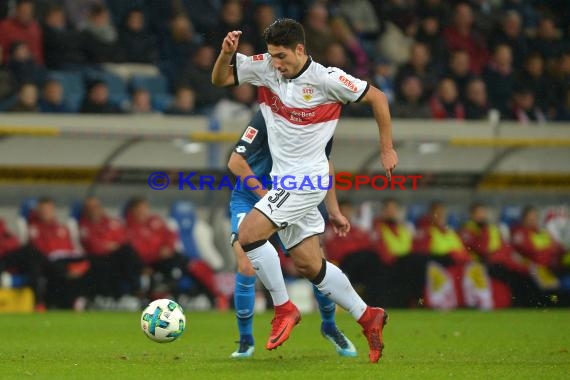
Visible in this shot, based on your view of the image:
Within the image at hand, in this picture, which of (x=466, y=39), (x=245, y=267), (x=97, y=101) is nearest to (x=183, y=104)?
Answer: (x=97, y=101)

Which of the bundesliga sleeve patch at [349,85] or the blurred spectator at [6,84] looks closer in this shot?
the bundesliga sleeve patch at [349,85]

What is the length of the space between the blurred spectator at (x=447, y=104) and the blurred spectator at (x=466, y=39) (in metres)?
1.61

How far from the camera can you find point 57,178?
15.1 m

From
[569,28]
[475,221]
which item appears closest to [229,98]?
[475,221]

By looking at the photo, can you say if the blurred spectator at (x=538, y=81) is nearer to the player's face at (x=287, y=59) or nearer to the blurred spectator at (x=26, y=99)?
the blurred spectator at (x=26, y=99)

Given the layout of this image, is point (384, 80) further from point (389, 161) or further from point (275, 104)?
point (389, 161)

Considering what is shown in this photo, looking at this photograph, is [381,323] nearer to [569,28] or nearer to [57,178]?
[57,178]

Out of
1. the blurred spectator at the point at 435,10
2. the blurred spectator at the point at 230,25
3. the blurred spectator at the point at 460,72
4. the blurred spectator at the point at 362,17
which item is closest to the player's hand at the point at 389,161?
the blurred spectator at the point at 230,25

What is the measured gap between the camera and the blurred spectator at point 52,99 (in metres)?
14.9

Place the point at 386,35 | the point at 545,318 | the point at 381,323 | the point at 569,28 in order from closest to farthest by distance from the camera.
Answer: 1. the point at 381,323
2. the point at 545,318
3. the point at 386,35
4. the point at 569,28

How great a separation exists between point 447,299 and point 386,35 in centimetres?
473

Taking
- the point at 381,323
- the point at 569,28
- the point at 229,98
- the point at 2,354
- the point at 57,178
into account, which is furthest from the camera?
the point at 569,28

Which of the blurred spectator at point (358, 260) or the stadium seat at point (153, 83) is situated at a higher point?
the stadium seat at point (153, 83)

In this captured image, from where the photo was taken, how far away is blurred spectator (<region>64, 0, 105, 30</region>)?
17.2m
